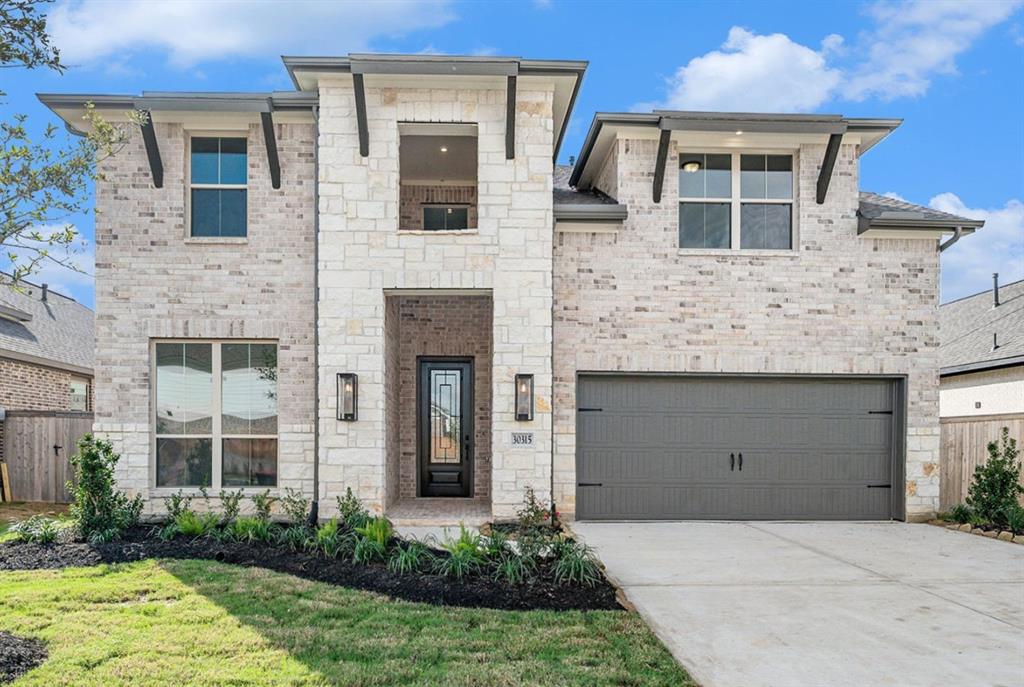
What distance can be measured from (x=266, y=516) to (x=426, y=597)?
3590 millimetres

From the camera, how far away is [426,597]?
18.8 ft

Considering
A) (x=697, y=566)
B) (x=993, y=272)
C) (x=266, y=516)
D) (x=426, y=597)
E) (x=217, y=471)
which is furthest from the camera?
(x=993, y=272)

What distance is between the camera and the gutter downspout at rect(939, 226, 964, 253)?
1008 cm

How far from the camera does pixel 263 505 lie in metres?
8.60

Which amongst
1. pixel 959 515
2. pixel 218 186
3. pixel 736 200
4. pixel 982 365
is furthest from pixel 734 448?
pixel 982 365

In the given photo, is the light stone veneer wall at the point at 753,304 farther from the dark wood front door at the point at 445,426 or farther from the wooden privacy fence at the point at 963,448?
the dark wood front door at the point at 445,426

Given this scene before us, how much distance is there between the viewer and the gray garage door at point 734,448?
10.1 meters

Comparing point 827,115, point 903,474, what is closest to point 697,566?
point 903,474

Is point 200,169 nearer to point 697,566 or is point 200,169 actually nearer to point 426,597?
point 426,597

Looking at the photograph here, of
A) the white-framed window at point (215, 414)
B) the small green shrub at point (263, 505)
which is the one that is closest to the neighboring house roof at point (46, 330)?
the white-framed window at point (215, 414)

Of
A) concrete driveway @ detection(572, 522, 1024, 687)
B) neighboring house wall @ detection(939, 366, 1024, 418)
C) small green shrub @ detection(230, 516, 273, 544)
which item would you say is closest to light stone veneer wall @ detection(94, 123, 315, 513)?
small green shrub @ detection(230, 516, 273, 544)

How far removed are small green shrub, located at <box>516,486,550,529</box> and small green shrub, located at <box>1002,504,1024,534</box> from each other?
243 inches

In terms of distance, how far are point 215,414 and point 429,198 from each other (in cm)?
496

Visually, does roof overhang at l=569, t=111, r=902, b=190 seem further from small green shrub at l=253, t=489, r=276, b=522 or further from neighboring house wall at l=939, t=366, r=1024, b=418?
neighboring house wall at l=939, t=366, r=1024, b=418
